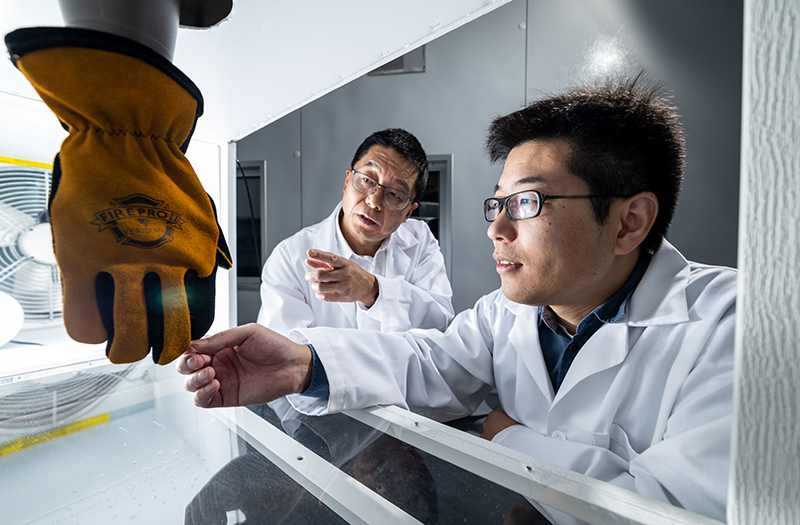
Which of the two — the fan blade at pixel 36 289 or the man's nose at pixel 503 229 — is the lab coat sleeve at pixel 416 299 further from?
the fan blade at pixel 36 289

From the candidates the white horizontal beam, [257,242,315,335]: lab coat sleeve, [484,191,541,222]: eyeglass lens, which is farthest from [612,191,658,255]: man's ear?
[257,242,315,335]: lab coat sleeve

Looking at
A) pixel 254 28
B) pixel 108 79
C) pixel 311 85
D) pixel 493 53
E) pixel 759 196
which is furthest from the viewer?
pixel 493 53

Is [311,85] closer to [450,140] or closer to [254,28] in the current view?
[254,28]

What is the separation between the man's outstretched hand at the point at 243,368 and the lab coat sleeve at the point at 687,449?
1.67 feet

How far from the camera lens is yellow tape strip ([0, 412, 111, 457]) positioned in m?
0.65

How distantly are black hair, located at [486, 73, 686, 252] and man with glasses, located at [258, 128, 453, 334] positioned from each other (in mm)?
734

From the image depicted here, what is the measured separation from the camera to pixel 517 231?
863 mm

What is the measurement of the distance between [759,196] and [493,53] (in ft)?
8.58

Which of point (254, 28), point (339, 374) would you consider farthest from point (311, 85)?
point (339, 374)

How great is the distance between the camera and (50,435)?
27.2 inches

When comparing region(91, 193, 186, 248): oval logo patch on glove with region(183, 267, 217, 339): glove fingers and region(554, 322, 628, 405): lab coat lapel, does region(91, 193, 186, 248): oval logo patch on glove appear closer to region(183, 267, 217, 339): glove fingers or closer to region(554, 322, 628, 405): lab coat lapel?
region(183, 267, 217, 339): glove fingers

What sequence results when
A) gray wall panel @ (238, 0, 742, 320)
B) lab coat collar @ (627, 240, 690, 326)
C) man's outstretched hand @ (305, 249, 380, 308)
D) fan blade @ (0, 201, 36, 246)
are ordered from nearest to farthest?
lab coat collar @ (627, 240, 690, 326), fan blade @ (0, 201, 36, 246), man's outstretched hand @ (305, 249, 380, 308), gray wall panel @ (238, 0, 742, 320)

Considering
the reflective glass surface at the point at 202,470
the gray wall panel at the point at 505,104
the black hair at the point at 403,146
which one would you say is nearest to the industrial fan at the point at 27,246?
the reflective glass surface at the point at 202,470

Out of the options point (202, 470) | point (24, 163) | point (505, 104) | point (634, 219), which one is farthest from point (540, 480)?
point (505, 104)
